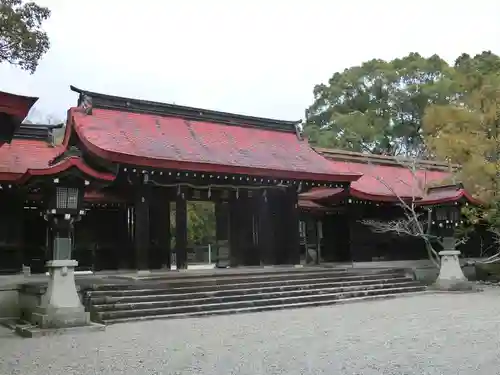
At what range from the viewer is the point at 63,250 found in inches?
383

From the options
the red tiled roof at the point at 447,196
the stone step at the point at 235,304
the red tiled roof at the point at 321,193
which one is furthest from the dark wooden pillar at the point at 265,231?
the red tiled roof at the point at 447,196

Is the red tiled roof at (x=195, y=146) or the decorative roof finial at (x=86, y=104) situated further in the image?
the decorative roof finial at (x=86, y=104)

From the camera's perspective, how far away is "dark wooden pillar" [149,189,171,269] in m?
14.2

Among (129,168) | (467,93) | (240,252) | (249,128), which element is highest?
(467,93)

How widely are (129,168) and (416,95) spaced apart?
79.7 ft

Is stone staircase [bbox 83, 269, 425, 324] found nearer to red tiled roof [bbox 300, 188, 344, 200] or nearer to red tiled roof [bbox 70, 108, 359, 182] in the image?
red tiled roof [bbox 70, 108, 359, 182]

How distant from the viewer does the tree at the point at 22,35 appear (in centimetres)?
1240

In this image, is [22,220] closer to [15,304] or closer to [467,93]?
[15,304]

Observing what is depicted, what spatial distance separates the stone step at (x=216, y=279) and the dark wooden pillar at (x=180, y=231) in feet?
5.81

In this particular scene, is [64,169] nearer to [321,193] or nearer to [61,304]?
[61,304]

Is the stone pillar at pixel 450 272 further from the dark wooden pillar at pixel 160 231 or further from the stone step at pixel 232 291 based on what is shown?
the dark wooden pillar at pixel 160 231

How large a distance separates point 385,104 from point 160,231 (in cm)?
2287

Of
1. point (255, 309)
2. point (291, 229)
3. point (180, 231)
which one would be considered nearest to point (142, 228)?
point (180, 231)

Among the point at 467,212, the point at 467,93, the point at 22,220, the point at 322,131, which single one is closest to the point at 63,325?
the point at 22,220
